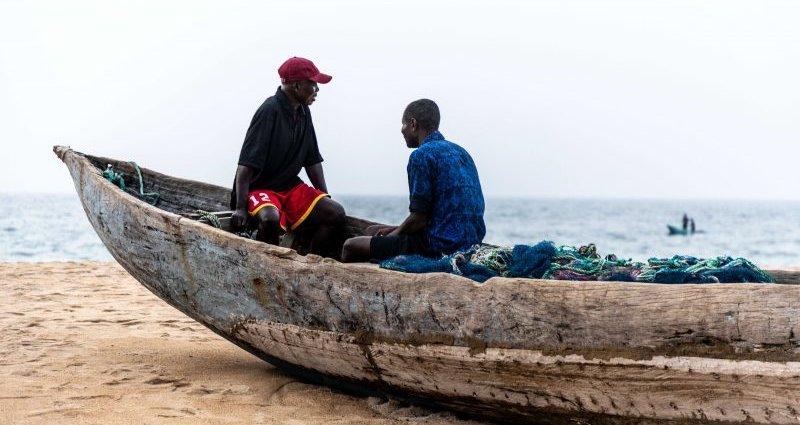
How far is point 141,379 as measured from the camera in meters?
4.04

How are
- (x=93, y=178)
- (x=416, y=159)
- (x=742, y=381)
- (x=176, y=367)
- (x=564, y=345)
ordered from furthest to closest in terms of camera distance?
(x=93, y=178) < (x=176, y=367) < (x=416, y=159) < (x=564, y=345) < (x=742, y=381)

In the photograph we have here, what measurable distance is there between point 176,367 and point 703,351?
293cm

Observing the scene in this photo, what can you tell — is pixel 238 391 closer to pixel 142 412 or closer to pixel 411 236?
pixel 142 412

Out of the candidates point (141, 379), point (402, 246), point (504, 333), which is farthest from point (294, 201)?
point (504, 333)

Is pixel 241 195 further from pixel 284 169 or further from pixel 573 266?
pixel 573 266

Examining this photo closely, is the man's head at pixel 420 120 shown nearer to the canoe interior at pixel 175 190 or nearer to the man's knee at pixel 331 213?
the man's knee at pixel 331 213

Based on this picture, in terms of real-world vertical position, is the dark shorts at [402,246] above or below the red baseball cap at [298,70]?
below

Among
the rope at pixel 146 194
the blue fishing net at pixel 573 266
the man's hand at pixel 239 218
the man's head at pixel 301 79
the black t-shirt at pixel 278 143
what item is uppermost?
the man's head at pixel 301 79

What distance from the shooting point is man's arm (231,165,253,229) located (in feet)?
15.4

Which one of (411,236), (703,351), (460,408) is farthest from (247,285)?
(703,351)

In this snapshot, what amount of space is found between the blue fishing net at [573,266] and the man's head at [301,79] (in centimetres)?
159

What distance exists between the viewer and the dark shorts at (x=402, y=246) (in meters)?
4.05

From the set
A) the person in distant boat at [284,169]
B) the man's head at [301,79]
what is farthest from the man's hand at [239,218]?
the man's head at [301,79]

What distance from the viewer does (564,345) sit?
113 inches
